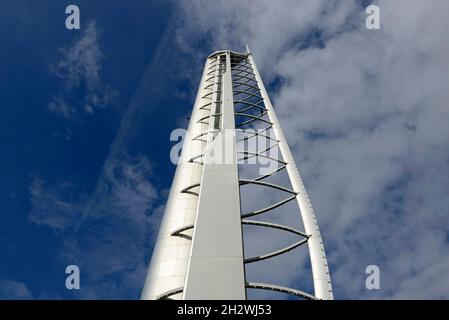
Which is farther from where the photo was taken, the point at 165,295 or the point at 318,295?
the point at 165,295

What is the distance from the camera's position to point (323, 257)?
1317 cm

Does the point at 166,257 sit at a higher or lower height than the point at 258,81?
lower
